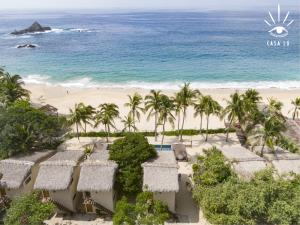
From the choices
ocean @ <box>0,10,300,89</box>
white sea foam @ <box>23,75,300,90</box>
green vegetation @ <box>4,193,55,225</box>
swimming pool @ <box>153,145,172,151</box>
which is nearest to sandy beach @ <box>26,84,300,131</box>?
white sea foam @ <box>23,75,300,90</box>

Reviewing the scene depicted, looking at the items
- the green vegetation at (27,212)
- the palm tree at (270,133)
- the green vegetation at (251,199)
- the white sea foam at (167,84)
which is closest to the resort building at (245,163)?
the green vegetation at (251,199)

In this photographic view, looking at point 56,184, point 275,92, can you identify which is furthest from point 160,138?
point 275,92

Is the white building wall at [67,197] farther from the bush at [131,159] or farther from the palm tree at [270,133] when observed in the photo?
the palm tree at [270,133]

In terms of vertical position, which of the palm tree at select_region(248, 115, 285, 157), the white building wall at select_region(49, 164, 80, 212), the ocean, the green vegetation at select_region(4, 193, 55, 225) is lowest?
the white building wall at select_region(49, 164, 80, 212)

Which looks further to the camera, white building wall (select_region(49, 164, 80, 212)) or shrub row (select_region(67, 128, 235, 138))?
shrub row (select_region(67, 128, 235, 138))

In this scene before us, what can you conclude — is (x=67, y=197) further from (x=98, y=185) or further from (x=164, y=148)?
(x=164, y=148)

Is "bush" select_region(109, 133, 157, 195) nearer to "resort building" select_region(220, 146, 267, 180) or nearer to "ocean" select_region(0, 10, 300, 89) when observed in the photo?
"resort building" select_region(220, 146, 267, 180)

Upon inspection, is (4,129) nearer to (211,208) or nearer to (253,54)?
(211,208)
